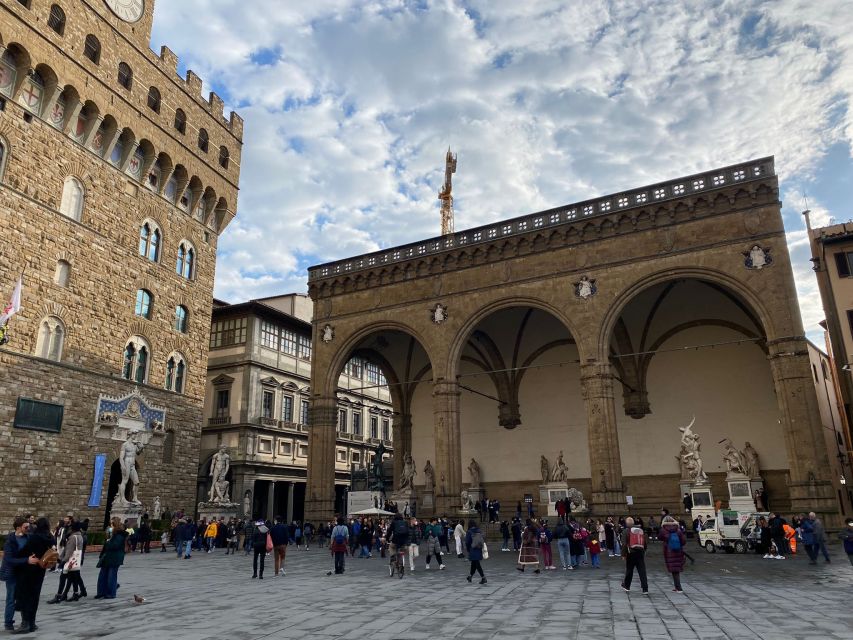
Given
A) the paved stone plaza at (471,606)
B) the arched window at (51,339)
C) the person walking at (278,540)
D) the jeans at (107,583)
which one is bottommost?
the paved stone plaza at (471,606)

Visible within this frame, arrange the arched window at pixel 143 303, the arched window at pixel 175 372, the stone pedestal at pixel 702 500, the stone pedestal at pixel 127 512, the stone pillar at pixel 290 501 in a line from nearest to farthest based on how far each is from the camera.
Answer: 1. the stone pedestal at pixel 702 500
2. the stone pedestal at pixel 127 512
3. the arched window at pixel 143 303
4. the arched window at pixel 175 372
5. the stone pillar at pixel 290 501

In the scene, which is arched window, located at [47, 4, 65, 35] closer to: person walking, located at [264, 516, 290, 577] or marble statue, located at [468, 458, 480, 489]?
person walking, located at [264, 516, 290, 577]

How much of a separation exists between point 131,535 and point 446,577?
14861 mm

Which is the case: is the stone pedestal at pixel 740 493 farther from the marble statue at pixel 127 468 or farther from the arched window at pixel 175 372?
the arched window at pixel 175 372

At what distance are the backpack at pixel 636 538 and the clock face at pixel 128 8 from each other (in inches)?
1248

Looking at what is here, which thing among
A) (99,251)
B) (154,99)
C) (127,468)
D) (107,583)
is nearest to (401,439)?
(127,468)

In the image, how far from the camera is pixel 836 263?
26.6 m

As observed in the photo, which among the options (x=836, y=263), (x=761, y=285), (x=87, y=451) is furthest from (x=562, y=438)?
(x=87, y=451)

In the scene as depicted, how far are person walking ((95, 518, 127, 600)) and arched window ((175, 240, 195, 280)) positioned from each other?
24.1 meters

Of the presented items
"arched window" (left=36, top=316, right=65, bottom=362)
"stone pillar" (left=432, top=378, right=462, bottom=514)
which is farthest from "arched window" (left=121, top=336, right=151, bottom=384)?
"stone pillar" (left=432, top=378, right=462, bottom=514)

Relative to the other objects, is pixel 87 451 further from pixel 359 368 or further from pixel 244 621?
pixel 359 368

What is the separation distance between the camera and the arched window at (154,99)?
31656mm

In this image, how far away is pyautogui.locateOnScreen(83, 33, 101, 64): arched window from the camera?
2803 centimetres

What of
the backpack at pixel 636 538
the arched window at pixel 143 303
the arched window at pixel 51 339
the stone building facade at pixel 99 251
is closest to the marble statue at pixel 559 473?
the backpack at pixel 636 538
